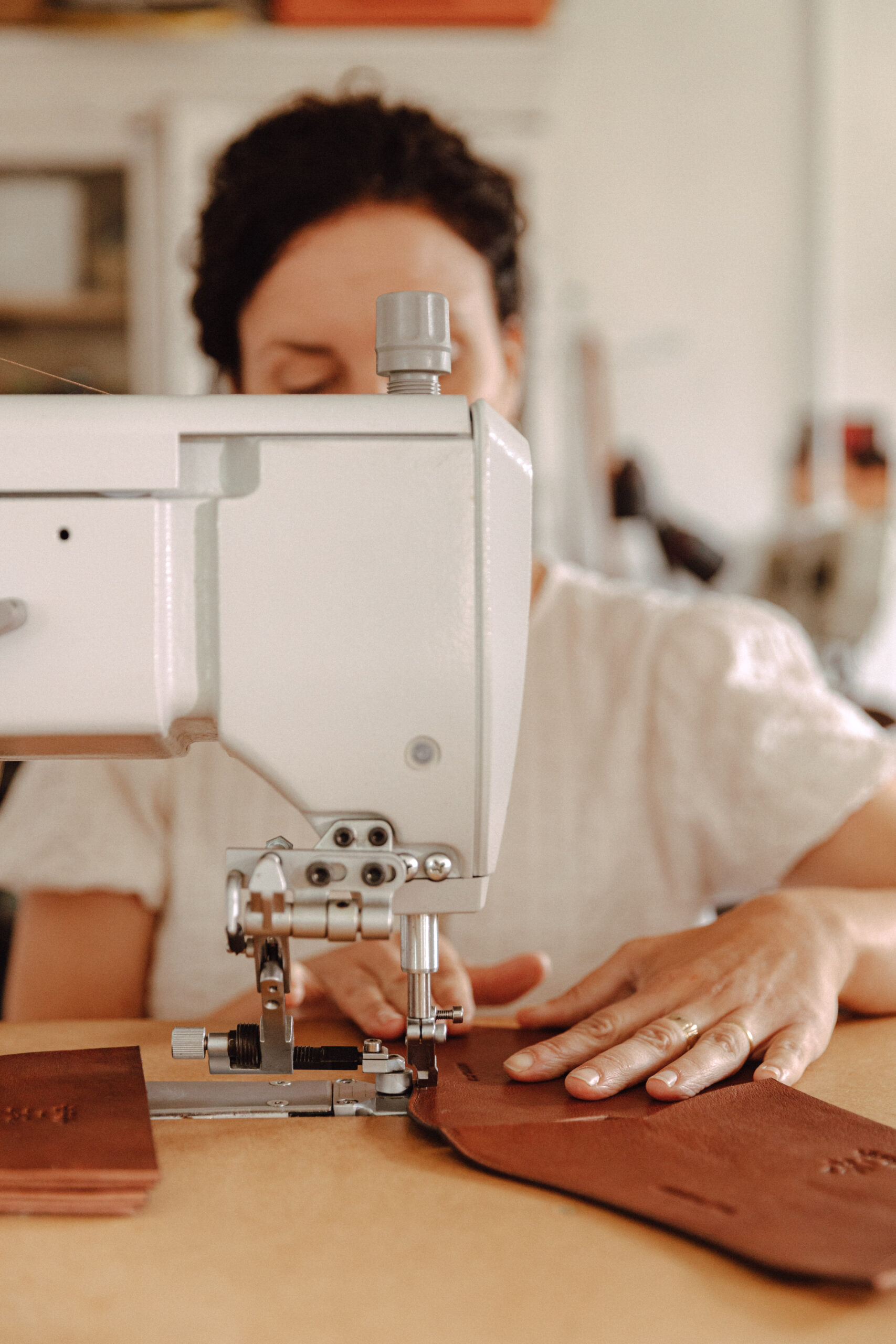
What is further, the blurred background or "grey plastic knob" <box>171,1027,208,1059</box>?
the blurred background

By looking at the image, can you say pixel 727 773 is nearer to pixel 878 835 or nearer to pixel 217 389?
pixel 878 835

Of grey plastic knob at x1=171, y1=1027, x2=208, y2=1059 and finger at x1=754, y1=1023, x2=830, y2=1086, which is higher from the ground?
grey plastic knob at x1=171, y1=1027, x2=208, y2=1059

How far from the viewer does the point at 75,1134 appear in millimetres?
605

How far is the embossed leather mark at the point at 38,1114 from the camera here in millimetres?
626

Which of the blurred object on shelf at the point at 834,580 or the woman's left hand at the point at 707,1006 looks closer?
the woman's left hand at the point at 707,1006

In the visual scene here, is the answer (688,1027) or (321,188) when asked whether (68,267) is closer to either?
(321,188)

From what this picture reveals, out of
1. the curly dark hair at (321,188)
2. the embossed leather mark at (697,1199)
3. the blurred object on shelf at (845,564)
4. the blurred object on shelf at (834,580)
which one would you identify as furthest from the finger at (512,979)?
the blurred object on shelf at (834,580)

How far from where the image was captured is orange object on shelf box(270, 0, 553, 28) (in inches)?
106

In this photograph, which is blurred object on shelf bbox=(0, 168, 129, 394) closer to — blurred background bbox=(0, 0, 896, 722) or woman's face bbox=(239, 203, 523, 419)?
blurred background bbox=(0, 0, 896, 722)

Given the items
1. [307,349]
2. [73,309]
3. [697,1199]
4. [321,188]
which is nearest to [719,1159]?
[697,1199]

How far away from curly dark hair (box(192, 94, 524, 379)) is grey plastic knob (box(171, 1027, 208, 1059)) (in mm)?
787

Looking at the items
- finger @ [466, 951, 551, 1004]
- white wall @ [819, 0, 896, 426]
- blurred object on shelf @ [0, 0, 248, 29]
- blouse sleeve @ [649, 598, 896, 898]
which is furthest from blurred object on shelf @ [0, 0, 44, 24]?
finger @ [466, 951, 551, 1004]

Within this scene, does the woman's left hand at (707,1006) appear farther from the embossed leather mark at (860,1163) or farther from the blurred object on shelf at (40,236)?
the blurred object on shelf at (40,236)

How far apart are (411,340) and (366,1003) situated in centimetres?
44
